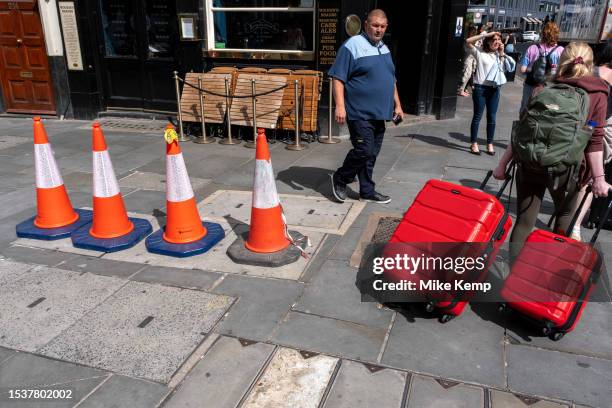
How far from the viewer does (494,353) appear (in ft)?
9.69

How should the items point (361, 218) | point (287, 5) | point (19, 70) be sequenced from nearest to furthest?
point (361, 218) → point (287, 5) → point (19, 70)

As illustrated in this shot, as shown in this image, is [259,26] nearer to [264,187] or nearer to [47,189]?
[47,189]

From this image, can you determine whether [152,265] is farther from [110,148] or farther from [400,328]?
[110,148]

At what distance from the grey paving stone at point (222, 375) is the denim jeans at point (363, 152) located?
2.57 metres

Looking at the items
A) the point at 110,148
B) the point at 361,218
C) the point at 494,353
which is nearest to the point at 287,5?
the point at 110,148

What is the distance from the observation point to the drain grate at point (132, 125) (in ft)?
30.1

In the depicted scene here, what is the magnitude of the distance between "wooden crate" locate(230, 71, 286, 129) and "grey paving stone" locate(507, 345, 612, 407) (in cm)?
574

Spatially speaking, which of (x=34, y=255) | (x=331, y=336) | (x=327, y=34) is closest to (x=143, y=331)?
(x=331, y=336)

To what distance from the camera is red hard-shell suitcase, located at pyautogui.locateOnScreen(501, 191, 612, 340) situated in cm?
294

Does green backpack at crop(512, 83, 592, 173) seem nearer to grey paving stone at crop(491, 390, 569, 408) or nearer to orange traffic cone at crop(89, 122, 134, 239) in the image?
grey paving stone at crop(491, 390, 569, 408)

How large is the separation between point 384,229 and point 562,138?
6.23ft

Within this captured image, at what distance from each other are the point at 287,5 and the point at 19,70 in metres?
5.92

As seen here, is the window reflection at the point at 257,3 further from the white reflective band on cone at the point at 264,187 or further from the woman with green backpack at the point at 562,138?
the woman with green backpack at the point at 562,138

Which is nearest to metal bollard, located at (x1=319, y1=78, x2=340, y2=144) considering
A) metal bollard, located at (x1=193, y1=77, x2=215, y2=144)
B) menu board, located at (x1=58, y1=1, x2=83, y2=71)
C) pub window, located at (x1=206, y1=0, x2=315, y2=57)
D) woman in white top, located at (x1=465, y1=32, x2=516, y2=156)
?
pub window, located at (x1=206, y1=0, x2=315, y2=57)
